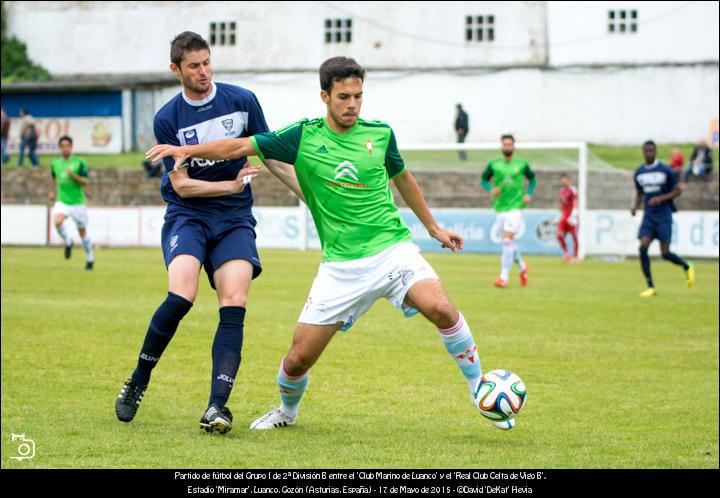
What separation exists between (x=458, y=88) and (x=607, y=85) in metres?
6.75

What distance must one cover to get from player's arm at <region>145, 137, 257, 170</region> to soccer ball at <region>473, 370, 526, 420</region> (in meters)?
2.09

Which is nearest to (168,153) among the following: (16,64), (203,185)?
(203,185)

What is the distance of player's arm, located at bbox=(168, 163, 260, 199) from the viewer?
767 centimetres

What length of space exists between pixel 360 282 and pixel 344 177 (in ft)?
2.20

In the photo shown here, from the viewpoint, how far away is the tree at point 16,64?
2292 inches

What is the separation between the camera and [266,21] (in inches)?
2235

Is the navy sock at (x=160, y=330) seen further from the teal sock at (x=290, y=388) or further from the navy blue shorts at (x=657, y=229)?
the navy blue shorts at (x=657, y=229)

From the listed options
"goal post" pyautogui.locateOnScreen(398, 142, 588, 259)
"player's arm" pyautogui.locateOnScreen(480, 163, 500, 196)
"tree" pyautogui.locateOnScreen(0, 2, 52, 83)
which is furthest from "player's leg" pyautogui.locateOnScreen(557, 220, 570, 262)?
"tree" pyautogui.locateOnScreen(0, 2, 52, 83)

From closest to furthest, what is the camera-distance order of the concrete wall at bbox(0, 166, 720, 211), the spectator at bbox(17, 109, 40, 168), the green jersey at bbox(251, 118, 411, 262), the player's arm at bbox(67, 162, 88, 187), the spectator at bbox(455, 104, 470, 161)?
the green jersey at bbox(251, 118, 411, 262)
the player's arm at bbox(67, 162, 88, 187)
the concrete wall at bbox(0, 166, 720, 211)
the spectator at bbox(17, 109, 40, 168)
the spectator at bbox(455, 104, 470, 161)

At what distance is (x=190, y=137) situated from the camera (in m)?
7.80

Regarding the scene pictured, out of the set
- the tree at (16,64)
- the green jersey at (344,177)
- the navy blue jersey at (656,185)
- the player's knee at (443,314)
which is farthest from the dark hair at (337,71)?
the tree at (16,64)

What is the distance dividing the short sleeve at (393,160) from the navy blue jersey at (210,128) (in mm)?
902

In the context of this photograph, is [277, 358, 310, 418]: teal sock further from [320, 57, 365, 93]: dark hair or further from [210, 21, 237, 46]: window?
[210, 21, 237, 46]: window
